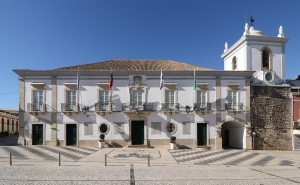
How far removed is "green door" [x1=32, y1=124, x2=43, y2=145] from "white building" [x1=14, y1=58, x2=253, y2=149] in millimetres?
77

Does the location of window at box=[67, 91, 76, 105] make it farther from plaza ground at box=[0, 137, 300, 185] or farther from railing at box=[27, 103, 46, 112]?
plaza ground at box=[0, 137, 300, 185]

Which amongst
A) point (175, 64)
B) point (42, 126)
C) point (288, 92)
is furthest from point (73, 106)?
point (288, 92)

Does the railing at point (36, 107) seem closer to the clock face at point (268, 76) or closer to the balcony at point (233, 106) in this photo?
the balcony at point (233, 106)

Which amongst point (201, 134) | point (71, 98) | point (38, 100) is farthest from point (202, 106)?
point (38, 100)

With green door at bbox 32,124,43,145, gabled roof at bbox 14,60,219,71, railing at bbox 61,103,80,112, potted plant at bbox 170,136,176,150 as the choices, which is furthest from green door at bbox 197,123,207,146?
green door at bbox 32,124,43,145

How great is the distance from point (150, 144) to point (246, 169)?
8979 mm

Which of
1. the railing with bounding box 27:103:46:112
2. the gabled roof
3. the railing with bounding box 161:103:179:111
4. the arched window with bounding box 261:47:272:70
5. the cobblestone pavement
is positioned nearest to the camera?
the cobblestone pavement

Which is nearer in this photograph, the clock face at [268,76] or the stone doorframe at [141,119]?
the stone doorframe at [141,119]

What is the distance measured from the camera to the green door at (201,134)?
18.8 metres

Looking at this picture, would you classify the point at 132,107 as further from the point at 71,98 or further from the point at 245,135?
the point at 245,135

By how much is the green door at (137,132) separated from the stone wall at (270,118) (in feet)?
32.7

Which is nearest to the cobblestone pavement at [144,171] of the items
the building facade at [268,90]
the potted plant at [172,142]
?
the potted plant at [172,142]

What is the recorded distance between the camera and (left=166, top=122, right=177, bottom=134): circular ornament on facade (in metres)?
18.5

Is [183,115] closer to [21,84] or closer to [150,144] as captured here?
[150,144]
